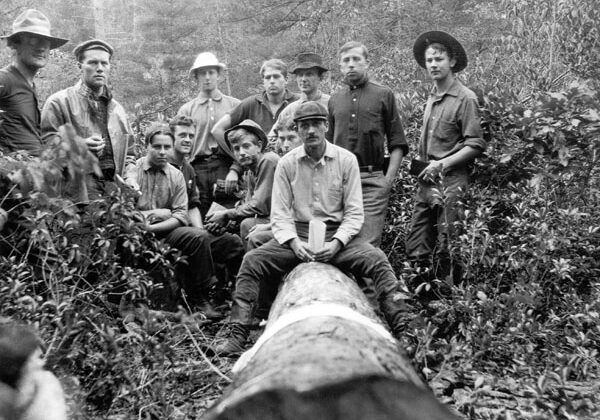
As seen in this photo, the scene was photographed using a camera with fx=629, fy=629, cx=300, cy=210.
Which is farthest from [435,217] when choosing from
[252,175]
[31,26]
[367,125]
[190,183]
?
[31,26]

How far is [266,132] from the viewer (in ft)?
23.6

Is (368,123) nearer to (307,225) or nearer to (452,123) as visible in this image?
(452,123)

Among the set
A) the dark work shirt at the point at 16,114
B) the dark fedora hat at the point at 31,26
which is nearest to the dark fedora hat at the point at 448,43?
the dark fedora hat at the point at 31,26

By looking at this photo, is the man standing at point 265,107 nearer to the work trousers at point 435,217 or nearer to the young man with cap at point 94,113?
the young man with cap at point 94,113

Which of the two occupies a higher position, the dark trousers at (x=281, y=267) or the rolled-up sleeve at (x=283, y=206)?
the rolled-up sleeve at (x=283, y=206)

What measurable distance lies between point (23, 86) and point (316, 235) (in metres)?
2.71

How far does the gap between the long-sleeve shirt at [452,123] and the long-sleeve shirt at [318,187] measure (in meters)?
0.89

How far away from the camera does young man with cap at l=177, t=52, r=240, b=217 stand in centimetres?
725

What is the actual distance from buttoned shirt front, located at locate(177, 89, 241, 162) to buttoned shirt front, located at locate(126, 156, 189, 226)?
37.4 inches

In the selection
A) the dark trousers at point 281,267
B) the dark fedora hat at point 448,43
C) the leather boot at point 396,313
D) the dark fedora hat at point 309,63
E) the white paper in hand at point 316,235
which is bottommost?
the leather boot at point 396,313

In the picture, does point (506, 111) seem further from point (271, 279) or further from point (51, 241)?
point (51, 241)

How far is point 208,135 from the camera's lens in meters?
7.46

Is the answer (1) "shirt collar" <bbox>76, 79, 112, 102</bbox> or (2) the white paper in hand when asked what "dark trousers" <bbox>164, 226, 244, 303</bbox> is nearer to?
(1) "shirt collar" <bbox>76, 79, 112, 102</bbox>

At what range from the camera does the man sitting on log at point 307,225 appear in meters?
4.91
